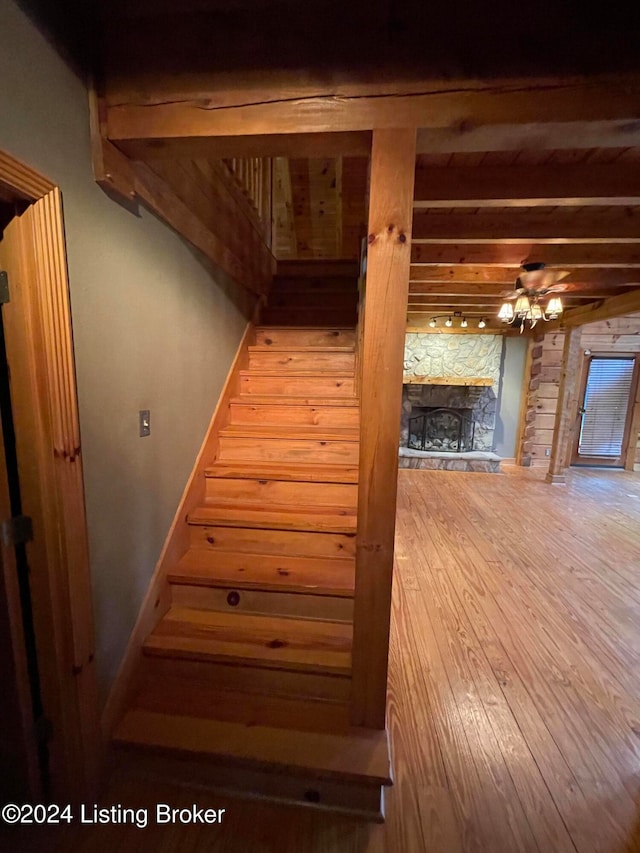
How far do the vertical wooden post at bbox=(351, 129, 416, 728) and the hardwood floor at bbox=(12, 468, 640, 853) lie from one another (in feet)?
1.28

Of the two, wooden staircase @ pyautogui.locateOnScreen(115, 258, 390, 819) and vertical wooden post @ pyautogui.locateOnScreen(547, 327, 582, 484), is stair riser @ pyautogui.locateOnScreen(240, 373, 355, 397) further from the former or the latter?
vertical wooden post @ pyautogui.locateOnScreen(547, 327, 582, 484)

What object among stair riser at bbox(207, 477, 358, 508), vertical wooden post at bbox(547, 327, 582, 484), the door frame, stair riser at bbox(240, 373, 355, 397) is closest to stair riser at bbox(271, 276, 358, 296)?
stair riser at bbox(240, 373, 355, 397)

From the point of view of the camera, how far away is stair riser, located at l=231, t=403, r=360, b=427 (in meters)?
2.41

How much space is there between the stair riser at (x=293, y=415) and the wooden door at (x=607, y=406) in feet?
18.1

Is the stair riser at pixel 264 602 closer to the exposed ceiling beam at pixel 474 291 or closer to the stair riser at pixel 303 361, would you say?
the stair riser at pixel 303 361

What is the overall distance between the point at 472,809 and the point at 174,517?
152 cm

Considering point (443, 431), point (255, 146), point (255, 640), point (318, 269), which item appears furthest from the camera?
point (443, 431)

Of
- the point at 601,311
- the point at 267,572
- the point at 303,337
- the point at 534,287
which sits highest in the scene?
the point at 601,311

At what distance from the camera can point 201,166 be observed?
1776 mm

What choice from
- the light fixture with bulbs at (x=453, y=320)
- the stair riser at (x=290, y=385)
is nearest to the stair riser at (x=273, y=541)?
the stair riser at (x=290, y=385)

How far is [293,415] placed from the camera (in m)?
2.44

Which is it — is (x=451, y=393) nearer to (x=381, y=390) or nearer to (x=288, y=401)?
(x=288, y=401)

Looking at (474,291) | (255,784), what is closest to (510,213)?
(474,291)

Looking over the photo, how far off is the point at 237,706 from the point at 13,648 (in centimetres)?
77
